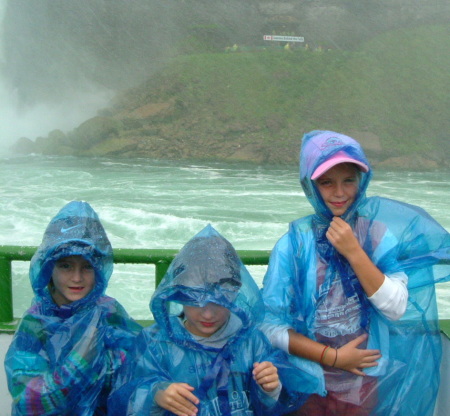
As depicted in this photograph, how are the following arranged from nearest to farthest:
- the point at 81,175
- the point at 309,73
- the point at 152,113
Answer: the point at 81,175 → the point at 152,113 → the point at 309,73

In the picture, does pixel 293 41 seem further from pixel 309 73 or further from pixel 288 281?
pixel 288 281

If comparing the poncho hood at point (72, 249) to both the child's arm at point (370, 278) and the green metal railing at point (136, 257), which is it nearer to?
the green metal railing at point (136, 257)

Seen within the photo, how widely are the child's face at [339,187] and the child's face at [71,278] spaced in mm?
679

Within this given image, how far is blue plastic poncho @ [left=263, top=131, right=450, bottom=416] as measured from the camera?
1.54 m

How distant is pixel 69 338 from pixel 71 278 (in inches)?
6.3

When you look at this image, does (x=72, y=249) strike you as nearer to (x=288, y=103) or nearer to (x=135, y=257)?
(x=135, y=257)

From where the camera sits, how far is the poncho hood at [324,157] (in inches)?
59.5

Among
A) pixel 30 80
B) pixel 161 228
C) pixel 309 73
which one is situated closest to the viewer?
pixel 161 228

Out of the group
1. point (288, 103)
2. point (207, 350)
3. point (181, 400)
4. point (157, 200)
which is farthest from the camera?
point (288, 103)

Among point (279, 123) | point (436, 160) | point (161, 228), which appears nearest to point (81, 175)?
point (161, 228)

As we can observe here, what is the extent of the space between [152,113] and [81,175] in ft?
35.2

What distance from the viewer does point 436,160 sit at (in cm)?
2820

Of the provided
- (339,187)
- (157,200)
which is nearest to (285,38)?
(157,200)

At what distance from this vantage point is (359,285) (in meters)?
1.55
